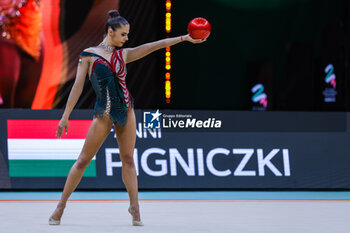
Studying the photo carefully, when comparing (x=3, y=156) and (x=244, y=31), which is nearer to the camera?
(x=3, y=156)

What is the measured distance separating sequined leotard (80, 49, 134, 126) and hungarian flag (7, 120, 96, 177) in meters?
3.87

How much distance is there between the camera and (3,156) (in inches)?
381

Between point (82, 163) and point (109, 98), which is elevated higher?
point (109, 98)

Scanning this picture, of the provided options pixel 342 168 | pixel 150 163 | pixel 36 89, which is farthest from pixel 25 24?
pixel 342 168

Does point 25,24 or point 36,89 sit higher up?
point 25,24

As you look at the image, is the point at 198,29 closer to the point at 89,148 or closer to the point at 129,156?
the point at 129,156

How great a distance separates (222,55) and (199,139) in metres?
1.85

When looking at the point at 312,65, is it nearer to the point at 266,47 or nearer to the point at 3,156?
the point at 266,47

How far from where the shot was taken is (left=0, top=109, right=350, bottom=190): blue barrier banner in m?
9.70
